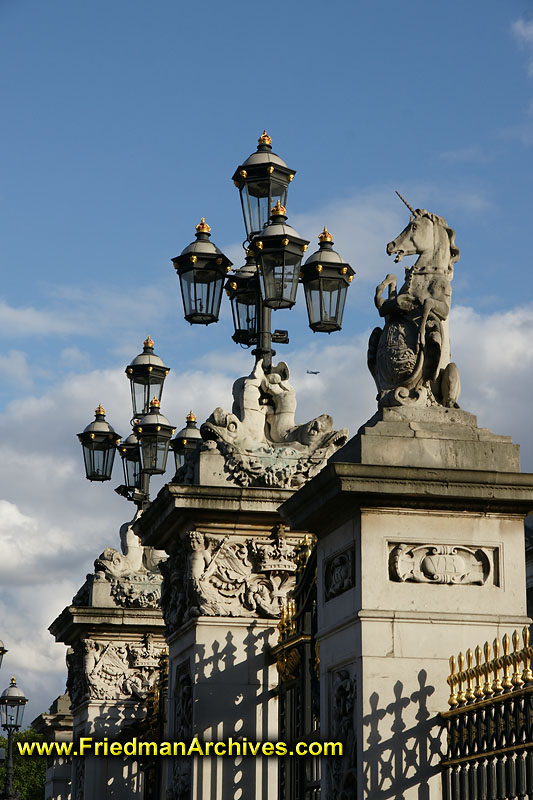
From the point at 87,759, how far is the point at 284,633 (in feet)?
26.4

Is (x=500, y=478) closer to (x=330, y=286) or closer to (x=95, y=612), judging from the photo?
(x=330, y=286)

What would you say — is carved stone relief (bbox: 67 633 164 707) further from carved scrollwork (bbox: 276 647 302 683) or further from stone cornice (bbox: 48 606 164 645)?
carved scrollwork (bbox: 276 647 302 683)

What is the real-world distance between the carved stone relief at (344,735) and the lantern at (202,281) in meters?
5.40

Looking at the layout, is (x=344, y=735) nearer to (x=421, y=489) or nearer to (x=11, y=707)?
(x=421, y=489)

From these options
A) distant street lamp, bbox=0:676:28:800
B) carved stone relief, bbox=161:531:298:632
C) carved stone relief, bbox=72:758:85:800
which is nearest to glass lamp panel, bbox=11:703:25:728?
distant street lamp, bbox=0:676:28:800

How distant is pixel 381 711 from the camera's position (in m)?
8.05

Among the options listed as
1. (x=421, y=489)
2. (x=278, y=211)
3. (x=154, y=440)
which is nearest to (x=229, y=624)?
(x=278, y=211)

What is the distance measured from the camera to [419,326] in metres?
8.70

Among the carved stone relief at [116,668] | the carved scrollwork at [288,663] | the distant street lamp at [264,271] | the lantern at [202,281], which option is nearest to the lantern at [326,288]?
the distant street lamp at [264,271]

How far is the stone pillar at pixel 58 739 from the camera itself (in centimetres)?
2394

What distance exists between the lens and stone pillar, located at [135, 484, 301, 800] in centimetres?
1155

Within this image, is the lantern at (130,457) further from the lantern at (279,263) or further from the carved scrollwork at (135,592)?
the lantern at (279,263)

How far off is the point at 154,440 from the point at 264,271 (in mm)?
5264

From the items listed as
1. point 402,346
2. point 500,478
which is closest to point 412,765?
point 500,478
